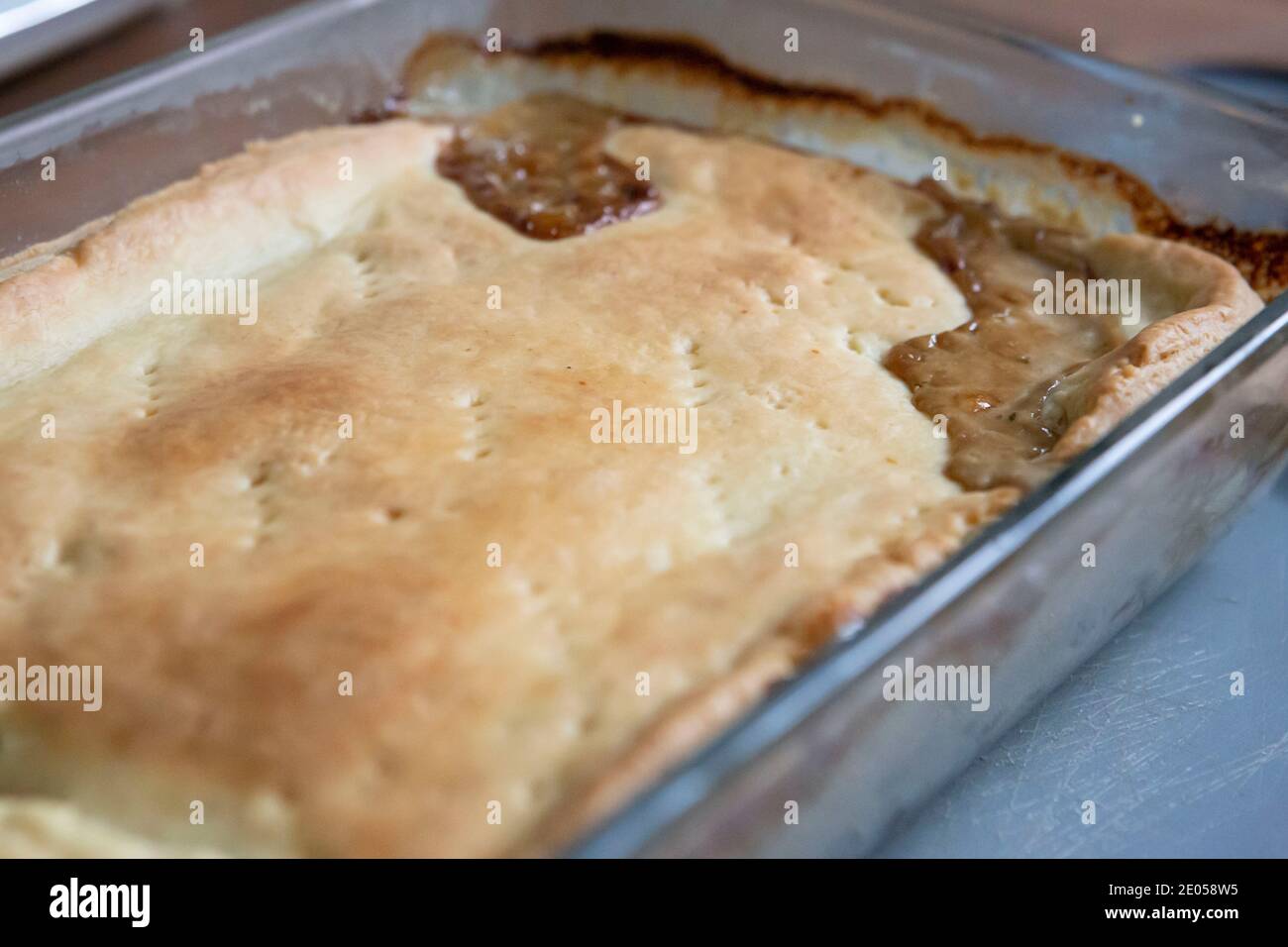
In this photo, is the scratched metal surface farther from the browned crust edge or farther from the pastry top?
the browned crust edge

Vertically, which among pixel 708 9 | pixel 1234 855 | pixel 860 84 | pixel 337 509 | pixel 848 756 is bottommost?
pixel 1234 855

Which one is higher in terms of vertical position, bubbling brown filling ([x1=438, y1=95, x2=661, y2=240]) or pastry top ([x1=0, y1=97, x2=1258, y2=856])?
bubbling brown filling ([x1=438, y1=95, x2=661, y2=240])

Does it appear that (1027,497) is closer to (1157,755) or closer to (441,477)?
(1157,755)

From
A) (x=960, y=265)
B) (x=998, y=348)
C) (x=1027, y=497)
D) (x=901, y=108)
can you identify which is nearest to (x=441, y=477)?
(x=1027, y=497)

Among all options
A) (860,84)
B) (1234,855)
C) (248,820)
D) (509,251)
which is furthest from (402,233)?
(1234,855)

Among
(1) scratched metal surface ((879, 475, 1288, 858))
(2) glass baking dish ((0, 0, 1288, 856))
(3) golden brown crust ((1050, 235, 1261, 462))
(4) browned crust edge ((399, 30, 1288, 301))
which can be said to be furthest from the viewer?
(4) browned crust edge ((399, 30, 1288, 301))

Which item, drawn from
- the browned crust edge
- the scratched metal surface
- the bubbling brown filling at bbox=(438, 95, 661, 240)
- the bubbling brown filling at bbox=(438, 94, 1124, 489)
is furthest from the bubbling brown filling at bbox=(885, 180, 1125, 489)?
the bubbling brown filling at bbox=(438, 95, 661, 240)
